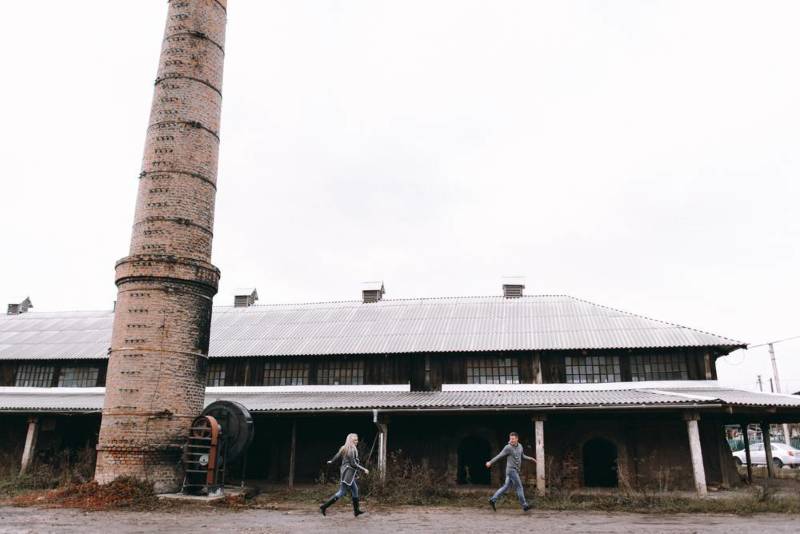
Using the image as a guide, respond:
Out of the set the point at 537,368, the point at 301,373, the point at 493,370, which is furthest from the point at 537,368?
the point at 301,373

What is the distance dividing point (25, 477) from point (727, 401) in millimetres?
17996

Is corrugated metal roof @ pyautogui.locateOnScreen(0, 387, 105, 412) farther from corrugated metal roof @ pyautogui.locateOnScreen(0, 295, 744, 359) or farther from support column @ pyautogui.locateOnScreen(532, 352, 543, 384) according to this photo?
Answer: support column @ pyautogui.locateOnScreen(532, 352, 543, 384)

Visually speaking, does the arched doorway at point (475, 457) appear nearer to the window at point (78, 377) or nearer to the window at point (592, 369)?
the window at point (592, 369)

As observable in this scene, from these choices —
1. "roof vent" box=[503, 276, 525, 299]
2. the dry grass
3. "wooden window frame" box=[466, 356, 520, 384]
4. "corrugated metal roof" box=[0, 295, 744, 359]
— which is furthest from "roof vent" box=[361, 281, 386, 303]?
the dry grass

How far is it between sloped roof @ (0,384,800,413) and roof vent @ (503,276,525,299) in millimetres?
6497

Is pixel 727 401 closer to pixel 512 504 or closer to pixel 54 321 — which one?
pixel 512 504

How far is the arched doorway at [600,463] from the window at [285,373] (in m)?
9.06

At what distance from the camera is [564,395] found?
16688mm

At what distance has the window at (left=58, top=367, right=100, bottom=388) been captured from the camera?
2175cm

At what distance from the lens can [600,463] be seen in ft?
59.1

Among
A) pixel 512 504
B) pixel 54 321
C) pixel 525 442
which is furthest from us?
pixel 54 321

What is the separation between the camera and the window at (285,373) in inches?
794

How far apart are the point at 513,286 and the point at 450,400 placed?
8.89 meters

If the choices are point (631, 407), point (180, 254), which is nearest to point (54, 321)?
point (180, 254)
